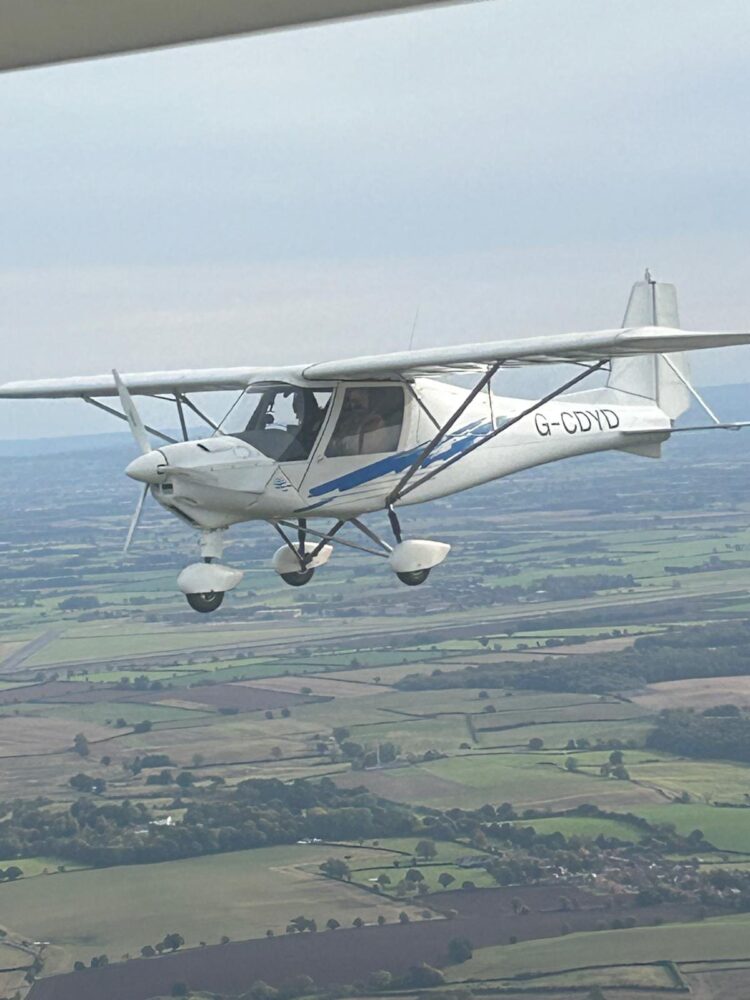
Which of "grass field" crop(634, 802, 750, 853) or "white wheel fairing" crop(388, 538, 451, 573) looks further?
"grass field" crop(634, 802, 750, 853)

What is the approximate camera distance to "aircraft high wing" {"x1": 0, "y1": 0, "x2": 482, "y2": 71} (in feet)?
6.44

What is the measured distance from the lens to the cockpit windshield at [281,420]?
1315 cm

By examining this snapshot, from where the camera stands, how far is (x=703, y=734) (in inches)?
3130

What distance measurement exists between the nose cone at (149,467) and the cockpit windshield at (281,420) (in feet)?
2.85

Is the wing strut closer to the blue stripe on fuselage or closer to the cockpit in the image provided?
the blue stripe on fuselage

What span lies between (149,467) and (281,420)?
4.53 feet

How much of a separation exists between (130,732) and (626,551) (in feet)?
219

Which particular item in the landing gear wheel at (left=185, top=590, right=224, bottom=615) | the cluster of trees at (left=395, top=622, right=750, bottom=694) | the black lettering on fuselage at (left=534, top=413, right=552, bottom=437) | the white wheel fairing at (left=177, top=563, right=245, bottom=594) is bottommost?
Result: the landing gear wheel at (left=185, top=590, right=224, bottom=615)

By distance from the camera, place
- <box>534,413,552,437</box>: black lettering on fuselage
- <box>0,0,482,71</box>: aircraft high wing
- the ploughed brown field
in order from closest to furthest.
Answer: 1. <box>0,0,482,71</box>: aircraft high wing
2. <box>534,413,552,437</box>: black lettering on fuselage
3. the ploughed brown field

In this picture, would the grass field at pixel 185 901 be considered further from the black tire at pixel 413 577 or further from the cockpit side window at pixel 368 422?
the cockpit side window at pixel 368 422

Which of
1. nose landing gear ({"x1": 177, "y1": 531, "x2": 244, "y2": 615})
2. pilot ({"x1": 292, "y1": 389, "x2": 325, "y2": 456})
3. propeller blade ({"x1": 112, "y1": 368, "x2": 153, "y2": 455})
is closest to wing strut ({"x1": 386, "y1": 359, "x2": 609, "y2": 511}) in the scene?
pilot ({"x1": 292, "y1": 389, "x2": 325, "y2": 456})

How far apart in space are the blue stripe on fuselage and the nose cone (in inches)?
57.3

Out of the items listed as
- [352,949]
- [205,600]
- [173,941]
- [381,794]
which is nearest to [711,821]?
[381,794]

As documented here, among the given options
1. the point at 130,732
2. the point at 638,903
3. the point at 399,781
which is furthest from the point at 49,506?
the point at 638,903
